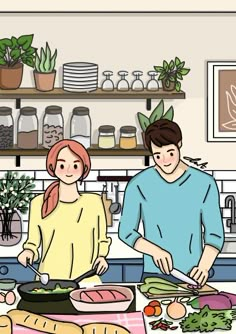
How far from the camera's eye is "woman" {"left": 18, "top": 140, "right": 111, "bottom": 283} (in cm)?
362

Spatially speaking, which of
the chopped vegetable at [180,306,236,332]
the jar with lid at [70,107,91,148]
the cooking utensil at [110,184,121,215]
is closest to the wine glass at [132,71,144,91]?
the jar with lid at [70,107,91,148]

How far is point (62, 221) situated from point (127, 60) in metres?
1.33

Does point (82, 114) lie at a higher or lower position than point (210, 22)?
lower

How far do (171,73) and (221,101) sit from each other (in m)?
0.33

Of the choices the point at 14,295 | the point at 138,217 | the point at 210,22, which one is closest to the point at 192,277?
the point at 138,217

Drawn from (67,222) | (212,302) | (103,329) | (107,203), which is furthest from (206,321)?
(107,203)

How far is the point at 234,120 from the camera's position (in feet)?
15.3

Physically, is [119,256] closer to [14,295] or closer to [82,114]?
[82,114]

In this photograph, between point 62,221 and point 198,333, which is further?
point 62,221

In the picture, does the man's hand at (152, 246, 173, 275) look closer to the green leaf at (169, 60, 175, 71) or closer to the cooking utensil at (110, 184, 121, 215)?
the cooking utensil at (110, 184, 121, 215)

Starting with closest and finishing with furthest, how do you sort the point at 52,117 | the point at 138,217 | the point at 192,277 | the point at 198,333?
1. the point at 198,333
2. the point at 192,277
3. the point at 138,217
4. the point at 52,117

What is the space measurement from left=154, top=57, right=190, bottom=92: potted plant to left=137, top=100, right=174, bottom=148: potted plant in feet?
0.37

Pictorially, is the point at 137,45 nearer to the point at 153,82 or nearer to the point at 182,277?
the point at 153,82

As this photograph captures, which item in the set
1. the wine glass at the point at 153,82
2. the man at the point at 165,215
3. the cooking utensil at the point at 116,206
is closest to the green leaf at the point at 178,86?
the wine glass at the point at 153,82
